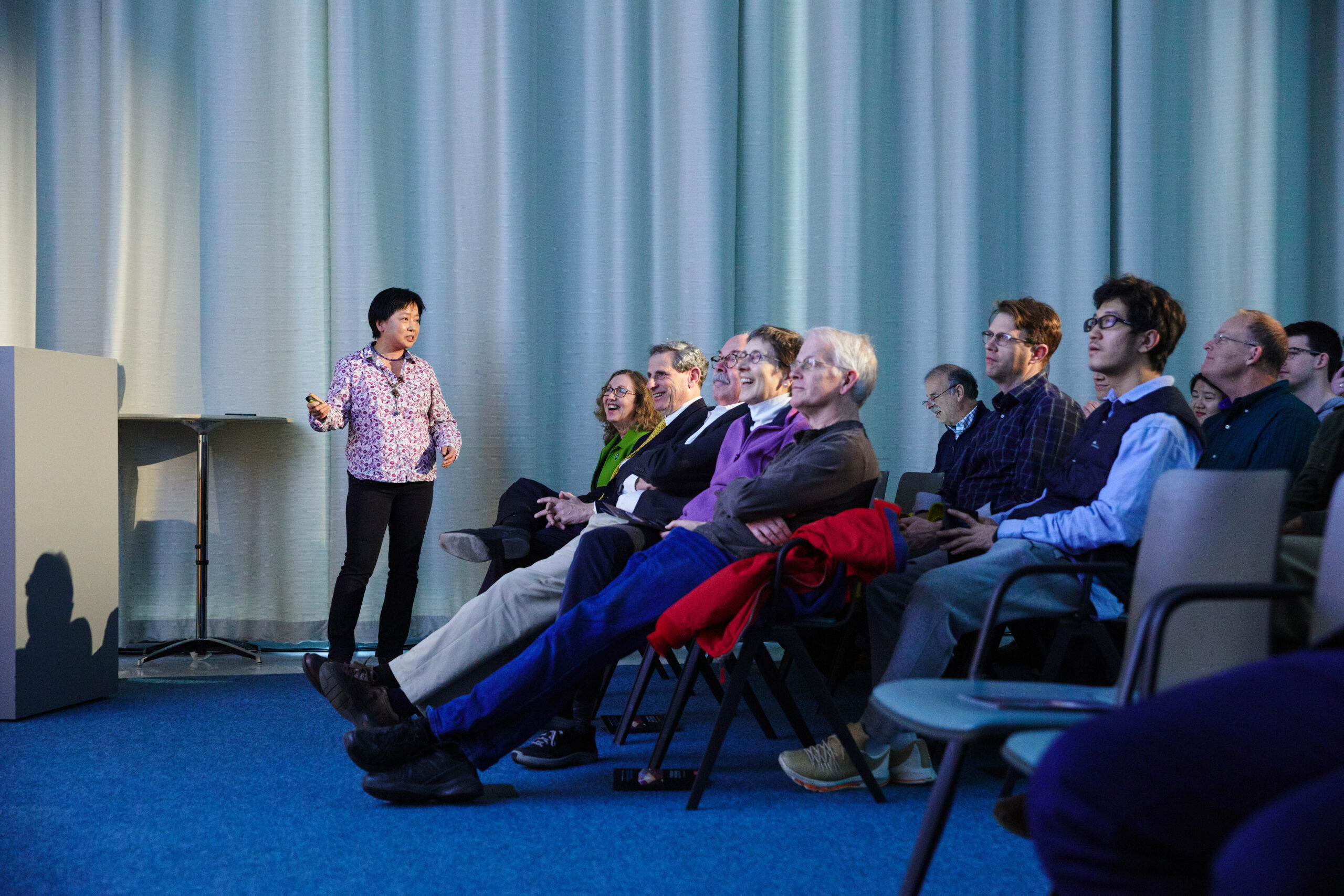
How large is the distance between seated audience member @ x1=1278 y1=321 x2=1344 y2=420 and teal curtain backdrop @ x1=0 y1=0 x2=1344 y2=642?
3.93ft

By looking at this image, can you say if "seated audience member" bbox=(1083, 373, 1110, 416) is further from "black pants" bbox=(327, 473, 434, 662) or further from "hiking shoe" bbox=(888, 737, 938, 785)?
"black pants" bbox=(327, 473, 434, 662)

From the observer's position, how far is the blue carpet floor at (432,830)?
1.82 metres

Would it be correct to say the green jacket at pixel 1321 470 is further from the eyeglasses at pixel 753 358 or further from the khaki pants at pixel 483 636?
the khaki pants at pixel 483 636

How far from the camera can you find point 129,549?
14.4 ft

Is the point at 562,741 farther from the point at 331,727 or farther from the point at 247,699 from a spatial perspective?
the point at 247,699

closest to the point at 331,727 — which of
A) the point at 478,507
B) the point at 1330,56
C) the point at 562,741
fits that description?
the point at 562,741

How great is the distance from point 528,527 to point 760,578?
1458mm

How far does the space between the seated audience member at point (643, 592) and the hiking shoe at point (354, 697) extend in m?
0.19

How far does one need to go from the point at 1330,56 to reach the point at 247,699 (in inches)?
219

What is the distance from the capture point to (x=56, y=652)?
3.20 meters


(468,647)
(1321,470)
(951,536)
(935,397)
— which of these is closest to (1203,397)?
(935,397)

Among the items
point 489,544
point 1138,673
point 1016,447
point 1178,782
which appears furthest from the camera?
point 489,544

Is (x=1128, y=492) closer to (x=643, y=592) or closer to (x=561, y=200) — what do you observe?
(x=643, y=592)

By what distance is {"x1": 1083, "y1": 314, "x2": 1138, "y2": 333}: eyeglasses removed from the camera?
8.04 ft
